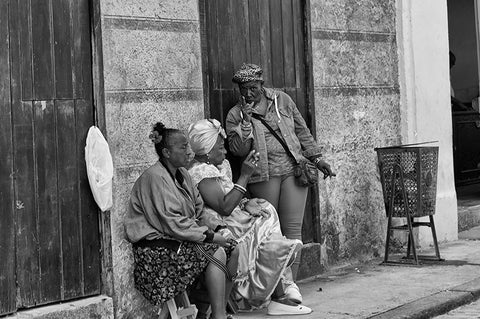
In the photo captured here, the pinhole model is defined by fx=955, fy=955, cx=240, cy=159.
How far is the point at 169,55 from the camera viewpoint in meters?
7.44

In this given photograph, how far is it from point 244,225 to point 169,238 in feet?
3.01

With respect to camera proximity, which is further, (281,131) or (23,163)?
(281,131)

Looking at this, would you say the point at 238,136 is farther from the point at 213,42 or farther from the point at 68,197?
the point at 68,197

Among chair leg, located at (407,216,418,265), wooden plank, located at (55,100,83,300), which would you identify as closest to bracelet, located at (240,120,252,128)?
wooden plank, located at (55,100,83,300)

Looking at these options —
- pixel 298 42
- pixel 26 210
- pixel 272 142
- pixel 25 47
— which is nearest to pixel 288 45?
pixel 298 42

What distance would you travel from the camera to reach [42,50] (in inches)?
255

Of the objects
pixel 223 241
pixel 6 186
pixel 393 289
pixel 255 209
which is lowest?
pixel 393 289

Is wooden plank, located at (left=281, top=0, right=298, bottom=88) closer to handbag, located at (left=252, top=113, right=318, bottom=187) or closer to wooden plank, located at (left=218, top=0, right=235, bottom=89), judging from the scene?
wooden plank, located at (left=218, top=0, right=235, bottom=89)

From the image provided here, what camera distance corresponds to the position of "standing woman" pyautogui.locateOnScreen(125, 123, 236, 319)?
6289 mm

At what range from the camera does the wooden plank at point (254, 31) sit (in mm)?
8328

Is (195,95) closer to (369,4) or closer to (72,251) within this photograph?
(72,251)

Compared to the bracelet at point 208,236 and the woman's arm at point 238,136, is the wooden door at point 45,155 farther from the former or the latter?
the woman's arm at point 238,136

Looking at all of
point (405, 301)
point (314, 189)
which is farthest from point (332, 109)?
point (405, 301)

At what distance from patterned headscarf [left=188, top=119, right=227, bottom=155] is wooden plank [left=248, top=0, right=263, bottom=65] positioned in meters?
1.47
